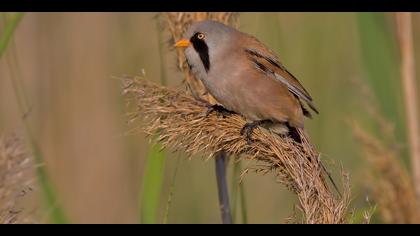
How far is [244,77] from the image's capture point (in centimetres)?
314

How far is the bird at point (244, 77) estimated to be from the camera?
118 inches

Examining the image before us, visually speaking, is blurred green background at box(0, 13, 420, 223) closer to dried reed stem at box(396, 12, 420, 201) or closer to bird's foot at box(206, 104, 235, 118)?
dried reed stem at box(396, 12, 420, 201)

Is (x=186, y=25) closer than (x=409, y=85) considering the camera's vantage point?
Yes

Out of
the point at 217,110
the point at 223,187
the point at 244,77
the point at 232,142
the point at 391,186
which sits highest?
the point at 244,77

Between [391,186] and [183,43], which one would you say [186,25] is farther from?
[391,186]

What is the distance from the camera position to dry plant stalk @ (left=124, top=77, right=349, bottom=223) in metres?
2.04

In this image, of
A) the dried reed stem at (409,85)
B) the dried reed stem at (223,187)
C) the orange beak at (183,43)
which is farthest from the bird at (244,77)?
the dried reed stem at (409,85)

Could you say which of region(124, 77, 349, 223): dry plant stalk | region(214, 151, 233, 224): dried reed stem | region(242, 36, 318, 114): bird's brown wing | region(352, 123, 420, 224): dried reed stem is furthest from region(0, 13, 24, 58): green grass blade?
region(352, 123, 420, 224): dried reed stem

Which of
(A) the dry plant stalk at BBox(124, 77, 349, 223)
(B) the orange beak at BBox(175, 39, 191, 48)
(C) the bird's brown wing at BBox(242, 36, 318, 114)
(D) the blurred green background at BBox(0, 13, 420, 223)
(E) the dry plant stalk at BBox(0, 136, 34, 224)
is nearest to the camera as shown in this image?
(E) the dry plant stalk at BBox(0, 136, 34, 224)

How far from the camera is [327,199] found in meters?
2.02

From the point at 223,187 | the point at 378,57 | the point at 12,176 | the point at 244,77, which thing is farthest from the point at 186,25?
the point at 12,176

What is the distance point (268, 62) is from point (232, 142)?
91 centimetres

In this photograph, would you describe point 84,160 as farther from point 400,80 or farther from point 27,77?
point 400,80
